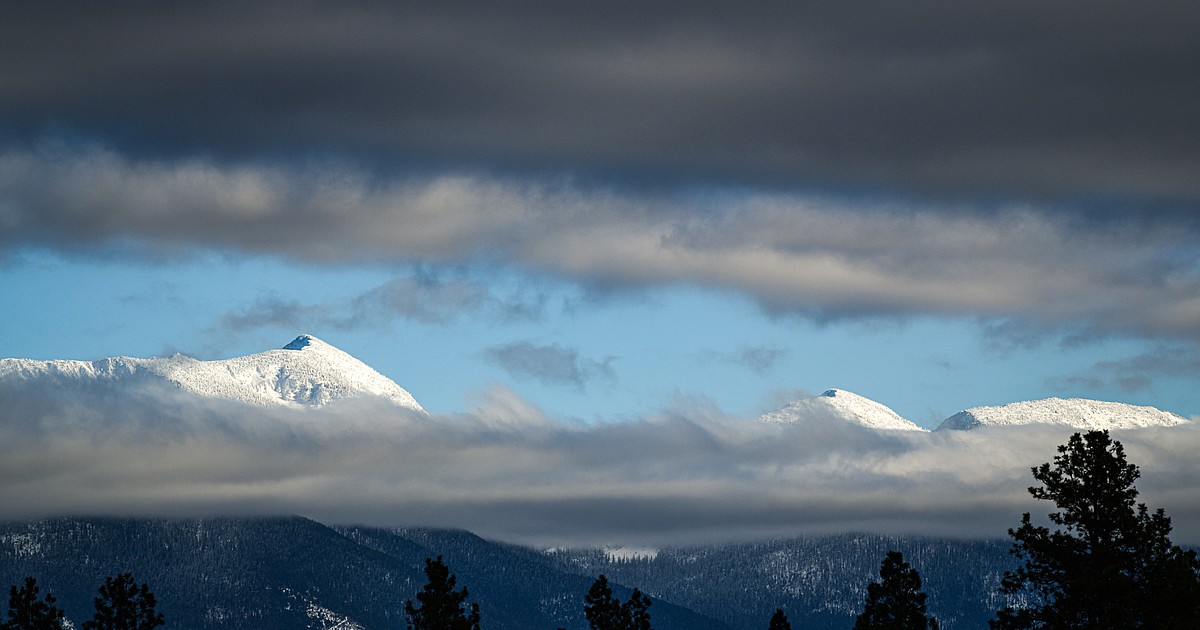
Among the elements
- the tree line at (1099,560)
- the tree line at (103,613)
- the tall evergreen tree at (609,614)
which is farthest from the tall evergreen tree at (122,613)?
the tree line at (1099,560)

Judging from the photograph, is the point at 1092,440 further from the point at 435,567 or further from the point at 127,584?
the point at 127,584

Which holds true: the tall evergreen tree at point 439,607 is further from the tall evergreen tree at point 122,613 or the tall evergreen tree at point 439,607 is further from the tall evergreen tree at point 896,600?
the tall evergreen tree at point 896,600

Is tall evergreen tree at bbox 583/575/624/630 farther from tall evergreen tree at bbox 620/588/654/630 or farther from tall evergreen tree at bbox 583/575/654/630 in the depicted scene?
tall evergreen tree at bbox 620/588/654/630

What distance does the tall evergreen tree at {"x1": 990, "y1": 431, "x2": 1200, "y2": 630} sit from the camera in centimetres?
7650

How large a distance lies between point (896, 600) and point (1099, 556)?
70297 mm

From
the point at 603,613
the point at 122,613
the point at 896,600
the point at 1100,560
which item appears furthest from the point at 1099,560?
the point at 603,613

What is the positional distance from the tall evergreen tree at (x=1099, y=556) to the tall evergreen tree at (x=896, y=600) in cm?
6541

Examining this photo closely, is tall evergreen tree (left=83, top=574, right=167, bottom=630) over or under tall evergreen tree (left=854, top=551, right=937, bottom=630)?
under

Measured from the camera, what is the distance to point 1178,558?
7681 centimetres

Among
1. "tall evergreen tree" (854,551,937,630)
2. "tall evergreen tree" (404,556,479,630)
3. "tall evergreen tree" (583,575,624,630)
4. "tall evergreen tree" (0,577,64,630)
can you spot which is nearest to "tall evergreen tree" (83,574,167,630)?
"tall evergreen tree" (0,577,64,630)

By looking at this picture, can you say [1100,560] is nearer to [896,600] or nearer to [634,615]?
[896,600]

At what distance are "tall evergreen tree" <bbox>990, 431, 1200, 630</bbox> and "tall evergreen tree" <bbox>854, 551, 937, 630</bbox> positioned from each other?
6541cm

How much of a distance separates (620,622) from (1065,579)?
106980mm

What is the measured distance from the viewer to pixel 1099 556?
78000mm
